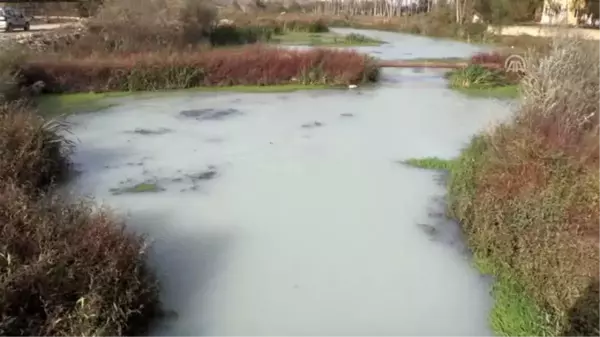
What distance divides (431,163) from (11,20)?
18114mm

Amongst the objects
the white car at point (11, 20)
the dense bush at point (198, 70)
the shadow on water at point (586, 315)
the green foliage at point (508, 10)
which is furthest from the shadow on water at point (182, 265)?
the green foliage at point (508, 10)

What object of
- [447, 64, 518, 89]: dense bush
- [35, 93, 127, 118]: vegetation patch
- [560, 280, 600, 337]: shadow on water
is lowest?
[560, 280, 600, 337]: shadow on water

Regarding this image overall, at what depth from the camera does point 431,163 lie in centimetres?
963

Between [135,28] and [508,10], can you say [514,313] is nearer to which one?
[135,28]

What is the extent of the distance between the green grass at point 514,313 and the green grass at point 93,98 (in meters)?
10.0

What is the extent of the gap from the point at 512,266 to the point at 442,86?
12086 mm

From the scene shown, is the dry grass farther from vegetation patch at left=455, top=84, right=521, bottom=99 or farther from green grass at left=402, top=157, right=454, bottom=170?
vegetation patch at left=455, top=84, right=521, bottom=99

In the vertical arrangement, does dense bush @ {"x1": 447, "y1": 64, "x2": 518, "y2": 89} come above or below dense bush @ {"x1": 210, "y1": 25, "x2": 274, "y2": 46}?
below

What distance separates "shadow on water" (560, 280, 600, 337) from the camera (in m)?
4.56

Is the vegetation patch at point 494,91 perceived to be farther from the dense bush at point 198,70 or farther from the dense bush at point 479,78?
the dense bush at point 198,70

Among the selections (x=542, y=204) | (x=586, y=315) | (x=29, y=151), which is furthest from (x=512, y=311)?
(x=29, y=151)

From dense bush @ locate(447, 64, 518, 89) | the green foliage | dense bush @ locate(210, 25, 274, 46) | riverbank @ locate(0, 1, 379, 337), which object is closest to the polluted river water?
riverbank @ locate(0, 1, 379, 337)

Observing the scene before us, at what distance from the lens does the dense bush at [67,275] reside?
4.16m

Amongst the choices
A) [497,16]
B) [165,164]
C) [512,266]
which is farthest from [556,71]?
[497,16]
